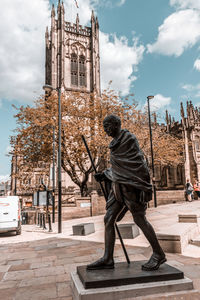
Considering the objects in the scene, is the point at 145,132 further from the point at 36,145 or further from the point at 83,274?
the point at 83,274

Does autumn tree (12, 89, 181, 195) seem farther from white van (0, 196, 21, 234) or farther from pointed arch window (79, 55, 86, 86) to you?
pointed arch window (79, 55, 86, 86)

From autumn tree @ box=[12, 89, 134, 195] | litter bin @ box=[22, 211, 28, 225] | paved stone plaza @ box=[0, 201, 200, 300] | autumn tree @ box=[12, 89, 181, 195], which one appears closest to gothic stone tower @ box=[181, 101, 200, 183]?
autumn tree @ box=[12, 89, 181, 195]

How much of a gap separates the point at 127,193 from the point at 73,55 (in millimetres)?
52793

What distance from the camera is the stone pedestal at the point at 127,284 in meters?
2.66

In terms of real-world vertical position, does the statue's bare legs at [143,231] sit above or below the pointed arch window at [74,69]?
below

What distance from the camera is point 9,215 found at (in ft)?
38.4

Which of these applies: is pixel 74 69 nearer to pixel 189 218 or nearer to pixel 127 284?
pixel 189 218

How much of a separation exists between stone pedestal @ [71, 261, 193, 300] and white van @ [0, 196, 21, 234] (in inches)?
377

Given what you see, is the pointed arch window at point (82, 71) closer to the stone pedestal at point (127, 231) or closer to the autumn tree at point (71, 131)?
the autumn tree at point (71, 131)

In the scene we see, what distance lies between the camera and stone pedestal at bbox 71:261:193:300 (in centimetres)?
266

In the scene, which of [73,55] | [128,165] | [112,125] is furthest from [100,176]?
[73,55]

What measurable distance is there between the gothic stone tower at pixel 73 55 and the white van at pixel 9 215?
118 ft

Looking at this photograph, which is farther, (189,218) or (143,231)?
(189,218)

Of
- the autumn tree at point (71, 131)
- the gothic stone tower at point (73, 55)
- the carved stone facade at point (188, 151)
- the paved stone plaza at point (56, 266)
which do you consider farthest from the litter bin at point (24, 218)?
the gothic stone tower at point (73, 55)
